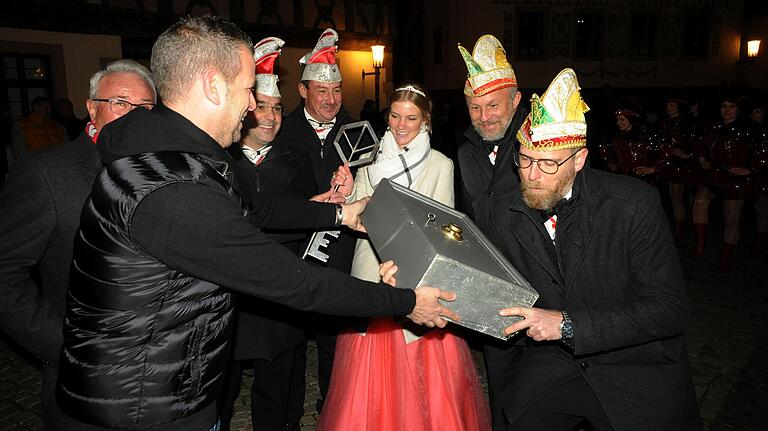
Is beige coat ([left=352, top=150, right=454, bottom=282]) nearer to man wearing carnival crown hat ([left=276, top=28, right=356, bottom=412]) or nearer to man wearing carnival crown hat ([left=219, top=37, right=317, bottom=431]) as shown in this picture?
man wearing carnival crown hat ([left=276, top=28, right=356, bottom=412])

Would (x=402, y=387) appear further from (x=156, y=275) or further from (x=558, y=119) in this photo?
(x=156, y=275)

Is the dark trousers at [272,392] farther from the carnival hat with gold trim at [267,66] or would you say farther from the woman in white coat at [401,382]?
the carnival hat with gold trim at [267,66]

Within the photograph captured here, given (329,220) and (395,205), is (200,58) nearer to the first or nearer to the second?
(395,205)

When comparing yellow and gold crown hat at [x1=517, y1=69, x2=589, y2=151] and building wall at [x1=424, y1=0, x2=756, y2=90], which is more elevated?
building wall at [x1=424, y1=0, x2=756, y2=90]

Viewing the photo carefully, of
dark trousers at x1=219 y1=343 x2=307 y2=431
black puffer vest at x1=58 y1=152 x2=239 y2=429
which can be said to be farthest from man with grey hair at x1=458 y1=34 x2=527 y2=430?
black puffer vest at x1=58 y1=152 x2=239 y2=429

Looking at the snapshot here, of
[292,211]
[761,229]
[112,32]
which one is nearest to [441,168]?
[292,211]

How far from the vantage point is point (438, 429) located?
3270 millimetres

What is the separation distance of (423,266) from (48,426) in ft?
5.46

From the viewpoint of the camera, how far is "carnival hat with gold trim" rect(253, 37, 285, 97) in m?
3.57

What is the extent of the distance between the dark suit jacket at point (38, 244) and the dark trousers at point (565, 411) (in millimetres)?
2156

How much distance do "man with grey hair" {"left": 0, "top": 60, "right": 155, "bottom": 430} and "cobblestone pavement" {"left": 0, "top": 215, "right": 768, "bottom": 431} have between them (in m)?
2.07

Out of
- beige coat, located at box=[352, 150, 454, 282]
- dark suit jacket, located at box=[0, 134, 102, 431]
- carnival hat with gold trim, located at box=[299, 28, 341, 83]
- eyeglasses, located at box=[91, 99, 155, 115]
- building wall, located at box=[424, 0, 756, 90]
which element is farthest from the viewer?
building wall, located at box=[424, 0, 756, 90]

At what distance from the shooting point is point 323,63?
4387 millimetres

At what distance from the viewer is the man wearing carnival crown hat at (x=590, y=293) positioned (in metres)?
2.32
